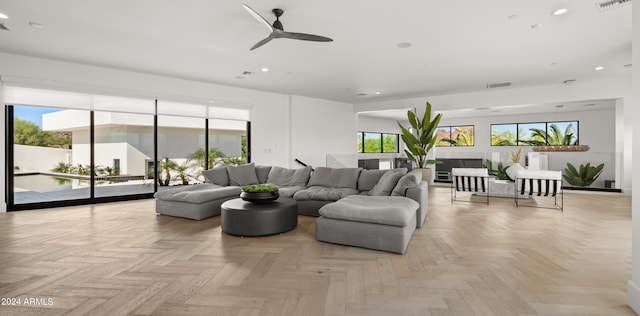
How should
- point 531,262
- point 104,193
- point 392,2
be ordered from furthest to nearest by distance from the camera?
point 104,193, point 392,2, point 531,262

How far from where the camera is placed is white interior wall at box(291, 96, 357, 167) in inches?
349

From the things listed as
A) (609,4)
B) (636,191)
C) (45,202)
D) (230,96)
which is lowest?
(45,202)

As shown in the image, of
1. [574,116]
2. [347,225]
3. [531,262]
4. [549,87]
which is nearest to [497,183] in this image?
[549,87]

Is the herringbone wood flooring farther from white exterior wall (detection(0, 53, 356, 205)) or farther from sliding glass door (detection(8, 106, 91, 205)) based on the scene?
white exterior wall (detection(0, 53, 356, 205))

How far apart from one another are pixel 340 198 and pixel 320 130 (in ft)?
16.2

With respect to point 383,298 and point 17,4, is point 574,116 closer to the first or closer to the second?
point 383,298

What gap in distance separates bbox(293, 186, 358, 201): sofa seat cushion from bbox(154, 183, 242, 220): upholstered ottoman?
1.22m

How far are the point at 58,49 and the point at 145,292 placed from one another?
15.3 feet

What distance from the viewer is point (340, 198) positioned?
4.70 meters

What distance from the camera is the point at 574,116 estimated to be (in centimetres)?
1045

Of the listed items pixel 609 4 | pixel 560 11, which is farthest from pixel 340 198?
pixel 609 4

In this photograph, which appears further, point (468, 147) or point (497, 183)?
point (468, 147)

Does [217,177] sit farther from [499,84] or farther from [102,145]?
[499,84]

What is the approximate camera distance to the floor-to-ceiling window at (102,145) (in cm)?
547
